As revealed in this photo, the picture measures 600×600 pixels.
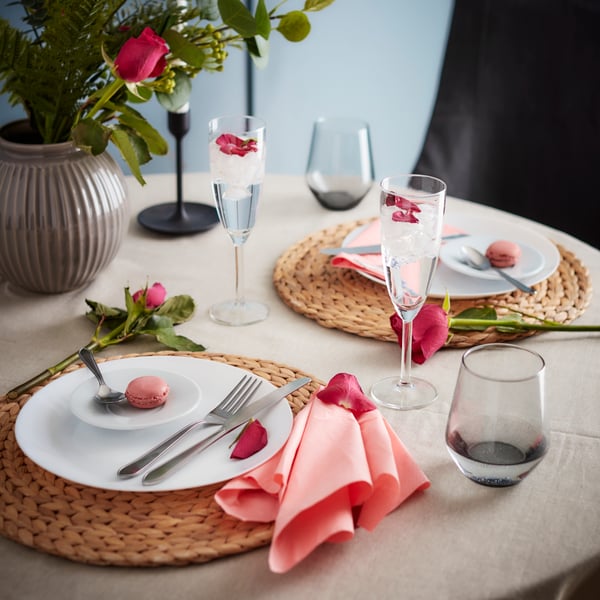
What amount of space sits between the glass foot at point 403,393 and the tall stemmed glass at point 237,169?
245 millimetres

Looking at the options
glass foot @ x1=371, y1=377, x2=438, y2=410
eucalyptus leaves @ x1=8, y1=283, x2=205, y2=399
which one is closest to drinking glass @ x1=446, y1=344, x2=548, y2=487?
glass foot @ x1=371, y1=377, x2=438, y2=410

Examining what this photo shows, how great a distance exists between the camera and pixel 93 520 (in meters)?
0.77

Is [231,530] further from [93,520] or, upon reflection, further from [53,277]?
[53,277]

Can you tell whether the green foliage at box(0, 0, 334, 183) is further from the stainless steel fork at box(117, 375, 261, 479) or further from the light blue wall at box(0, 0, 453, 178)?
the light blue wall at box(0, 0, 453, 178)

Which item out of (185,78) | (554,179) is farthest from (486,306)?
(554,179)

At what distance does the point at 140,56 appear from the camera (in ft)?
3.34

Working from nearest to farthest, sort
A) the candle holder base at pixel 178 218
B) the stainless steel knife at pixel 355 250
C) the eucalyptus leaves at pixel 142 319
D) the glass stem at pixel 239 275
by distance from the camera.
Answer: the eucalyptus leaves at pixel 142 319, the glass stem at pixel 239 275, the stainless steel knife at pixel 355 250, the candle holder base at pixel 178 218

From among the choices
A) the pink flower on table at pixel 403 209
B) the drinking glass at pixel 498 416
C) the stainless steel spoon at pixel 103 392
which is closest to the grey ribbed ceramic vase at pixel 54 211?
the stainless steel spoon at pixel 103 392

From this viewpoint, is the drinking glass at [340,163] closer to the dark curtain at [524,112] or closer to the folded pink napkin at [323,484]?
the folded pink napkin at [323,484]

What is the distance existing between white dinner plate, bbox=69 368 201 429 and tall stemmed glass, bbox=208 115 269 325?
249 mm

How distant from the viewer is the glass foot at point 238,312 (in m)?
1.18

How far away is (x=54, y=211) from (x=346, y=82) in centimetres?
186

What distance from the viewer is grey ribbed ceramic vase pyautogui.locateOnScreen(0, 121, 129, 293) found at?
1.17m

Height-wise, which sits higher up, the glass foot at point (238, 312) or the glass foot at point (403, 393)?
the glass foot at point (403, 393)
